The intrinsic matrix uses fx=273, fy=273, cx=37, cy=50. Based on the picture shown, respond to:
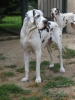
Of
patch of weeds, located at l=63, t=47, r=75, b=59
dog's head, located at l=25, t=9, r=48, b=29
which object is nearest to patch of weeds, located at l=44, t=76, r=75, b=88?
dog's head, located at l=25, t=9, r=48, b=29

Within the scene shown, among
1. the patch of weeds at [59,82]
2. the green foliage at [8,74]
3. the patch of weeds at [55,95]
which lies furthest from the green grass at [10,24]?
the patch of weeds at [55,95]

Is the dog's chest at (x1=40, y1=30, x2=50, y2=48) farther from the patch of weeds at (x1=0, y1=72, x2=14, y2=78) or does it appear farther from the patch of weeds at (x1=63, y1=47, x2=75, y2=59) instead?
the patch of weeds at (x1=63, y1=47, x2=75, y2=59)

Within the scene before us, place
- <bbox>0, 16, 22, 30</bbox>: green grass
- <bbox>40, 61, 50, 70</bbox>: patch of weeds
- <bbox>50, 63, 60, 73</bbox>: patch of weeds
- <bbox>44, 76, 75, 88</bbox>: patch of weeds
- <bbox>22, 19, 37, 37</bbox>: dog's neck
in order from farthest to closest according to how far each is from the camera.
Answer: <bbox>0, 16, 22, 30</bbox>: green grass
<bbox>40, 61, 50, 70</bbox>: patch of weeds
<bbox>50, 63, 60, 73</bbox>: patch of weeds
<bbox>44, 76, 75, 88</bbox>: patch of weeds
<bbox>22, 19, 37, 37</bbox>: dog's neck

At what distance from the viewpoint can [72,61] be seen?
7.83m

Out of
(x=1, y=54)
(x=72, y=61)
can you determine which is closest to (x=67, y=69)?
(x=72, y=61)

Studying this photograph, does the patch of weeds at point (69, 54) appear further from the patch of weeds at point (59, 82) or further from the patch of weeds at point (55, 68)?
the patch of weeds at point (59, 82)

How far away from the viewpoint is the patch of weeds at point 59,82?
5.63 m

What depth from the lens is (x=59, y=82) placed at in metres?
5.82

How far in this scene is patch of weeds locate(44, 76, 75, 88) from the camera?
5629mm

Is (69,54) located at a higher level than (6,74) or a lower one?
lower

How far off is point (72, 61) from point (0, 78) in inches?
95.6

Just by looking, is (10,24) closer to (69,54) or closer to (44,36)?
(69,54)

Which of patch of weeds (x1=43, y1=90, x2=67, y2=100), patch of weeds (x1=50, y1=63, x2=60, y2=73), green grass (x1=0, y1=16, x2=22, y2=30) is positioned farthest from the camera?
green grass (x1=0, y1=16, x2=22, y2=30)

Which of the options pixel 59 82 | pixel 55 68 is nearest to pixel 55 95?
pixel 59 82
